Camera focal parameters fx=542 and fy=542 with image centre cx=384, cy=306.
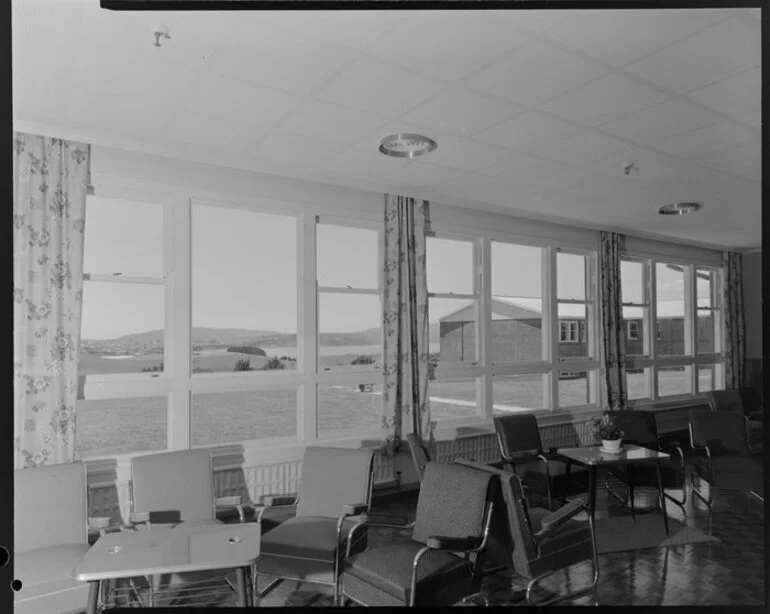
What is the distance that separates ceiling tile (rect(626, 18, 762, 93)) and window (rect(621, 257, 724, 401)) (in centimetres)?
508

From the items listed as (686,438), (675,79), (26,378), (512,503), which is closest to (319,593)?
(512,503)

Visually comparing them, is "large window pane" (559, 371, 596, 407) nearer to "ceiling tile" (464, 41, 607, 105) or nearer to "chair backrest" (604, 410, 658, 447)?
"chair backrest" (604, 410, 658, 447)

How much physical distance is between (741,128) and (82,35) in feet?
12.8

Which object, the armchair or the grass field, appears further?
the grass field

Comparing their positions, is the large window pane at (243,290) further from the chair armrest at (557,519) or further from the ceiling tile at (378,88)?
the chair armrest at (557,519)

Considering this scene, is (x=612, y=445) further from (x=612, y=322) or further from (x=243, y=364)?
(x=612, y=322)

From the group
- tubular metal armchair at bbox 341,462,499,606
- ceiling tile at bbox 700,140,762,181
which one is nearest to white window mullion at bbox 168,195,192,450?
tubular metal armchair at bbox 341,462,499,606

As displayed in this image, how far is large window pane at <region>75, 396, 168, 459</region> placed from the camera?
3785 millimetres

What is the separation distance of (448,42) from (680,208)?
4.58 metres

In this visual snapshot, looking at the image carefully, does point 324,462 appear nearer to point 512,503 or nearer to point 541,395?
point 512,503

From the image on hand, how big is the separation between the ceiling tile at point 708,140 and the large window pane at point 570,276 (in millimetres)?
2879

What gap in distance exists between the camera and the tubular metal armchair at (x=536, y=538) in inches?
108

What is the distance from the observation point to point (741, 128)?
3617 mm

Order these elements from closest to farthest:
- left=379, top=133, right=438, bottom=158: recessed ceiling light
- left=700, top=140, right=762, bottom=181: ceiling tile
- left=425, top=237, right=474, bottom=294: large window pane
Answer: left=379, top=133, right=438, bottom=158: recessed ceiling light, left=700, top=140, right=762, bottom=181: ceiling tile, left=425, top=237, right=474, bottom=294: large window pane
